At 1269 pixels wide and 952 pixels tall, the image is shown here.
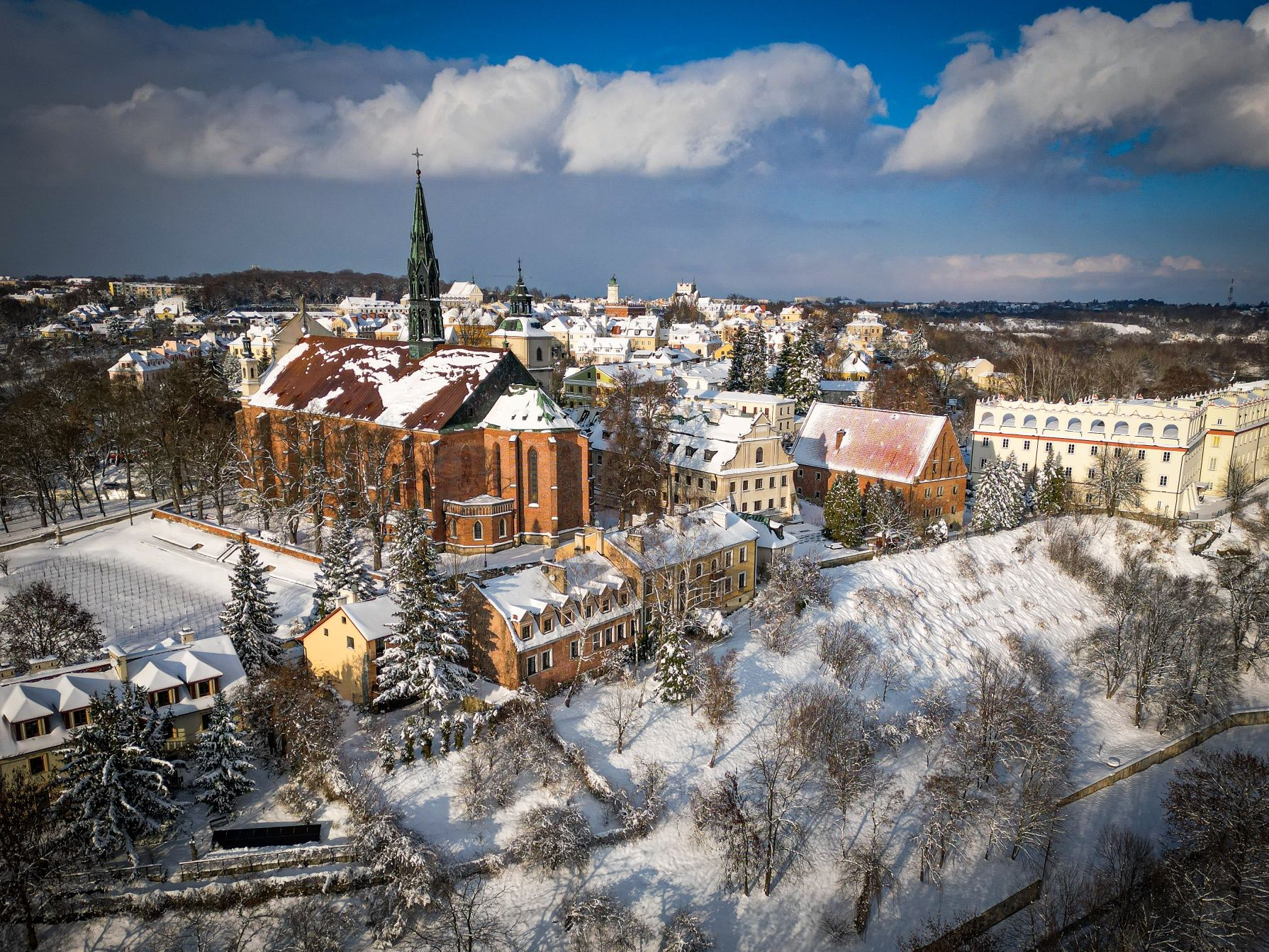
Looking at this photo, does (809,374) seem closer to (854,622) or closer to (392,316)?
(854,622)

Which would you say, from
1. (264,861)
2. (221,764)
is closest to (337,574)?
(221,764)

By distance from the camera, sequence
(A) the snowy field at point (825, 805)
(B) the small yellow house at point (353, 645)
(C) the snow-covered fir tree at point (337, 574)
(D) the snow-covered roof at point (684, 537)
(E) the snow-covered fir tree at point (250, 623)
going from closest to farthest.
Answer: (A) the snowy field at point (825, 805) < (B) the small yellow house at point (353, 645) < (E) the snow-covered fir tree at point (250, 623) < (C) the snow-covered fir tree at point (337, 574) < (D) the snow-covered roof at point (684, 537)

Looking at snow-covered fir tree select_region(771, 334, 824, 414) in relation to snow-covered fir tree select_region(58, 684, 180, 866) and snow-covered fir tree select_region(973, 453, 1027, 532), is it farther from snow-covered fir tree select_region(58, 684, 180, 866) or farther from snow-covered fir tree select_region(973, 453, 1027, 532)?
snow-covered fir tree select_region(58, 684, 180, 866)

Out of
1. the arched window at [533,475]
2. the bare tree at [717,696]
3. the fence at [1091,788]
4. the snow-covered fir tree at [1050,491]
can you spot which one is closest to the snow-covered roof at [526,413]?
the arched window at [533,475]

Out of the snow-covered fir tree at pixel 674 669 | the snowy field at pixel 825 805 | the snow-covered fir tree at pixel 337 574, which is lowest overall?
the snowy field at pixel 825 805

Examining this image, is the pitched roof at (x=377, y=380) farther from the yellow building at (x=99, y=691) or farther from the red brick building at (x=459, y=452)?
the yellow building at (x=99, y=691)
